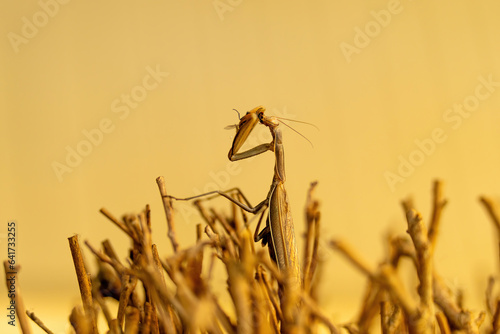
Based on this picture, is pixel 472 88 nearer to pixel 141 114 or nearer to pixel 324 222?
pixel 324 222

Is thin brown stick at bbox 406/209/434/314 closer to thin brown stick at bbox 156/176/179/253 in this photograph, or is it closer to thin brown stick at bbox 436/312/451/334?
thin brown stick at bbox 436/312/451/334

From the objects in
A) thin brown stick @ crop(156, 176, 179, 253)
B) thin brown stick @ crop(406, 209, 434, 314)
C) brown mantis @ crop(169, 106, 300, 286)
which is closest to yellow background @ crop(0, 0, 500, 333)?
brown mantis @ crop(169, 106, 300, 286)

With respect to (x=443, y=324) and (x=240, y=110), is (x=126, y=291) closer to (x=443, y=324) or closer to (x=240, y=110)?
(x=443, y=324)

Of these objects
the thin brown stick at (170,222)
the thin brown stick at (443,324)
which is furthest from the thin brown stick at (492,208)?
the thin brown stick at (170,222)

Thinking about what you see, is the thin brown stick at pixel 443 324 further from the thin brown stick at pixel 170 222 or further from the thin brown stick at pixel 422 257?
the thin brown stick at pixel 170 222

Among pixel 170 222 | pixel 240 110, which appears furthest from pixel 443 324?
pixel 240 110

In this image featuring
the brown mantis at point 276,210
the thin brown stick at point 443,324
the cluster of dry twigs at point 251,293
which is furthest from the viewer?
the brown mantis at point 276,210

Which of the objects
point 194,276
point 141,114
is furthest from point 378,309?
point 141,114
